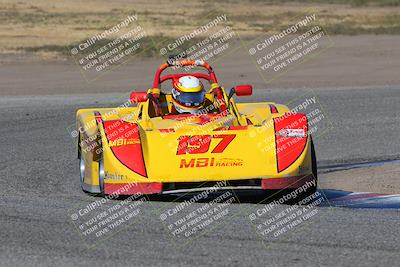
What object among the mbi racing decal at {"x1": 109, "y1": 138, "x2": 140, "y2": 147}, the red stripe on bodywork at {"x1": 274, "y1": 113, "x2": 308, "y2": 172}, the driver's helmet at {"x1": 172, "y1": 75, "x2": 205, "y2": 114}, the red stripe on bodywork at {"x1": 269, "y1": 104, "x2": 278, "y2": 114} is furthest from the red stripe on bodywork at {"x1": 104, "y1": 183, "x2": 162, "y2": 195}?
the red stripe on bodywork at {"x1": 269, "y1": 104, "x2": 278, "y2": 114}

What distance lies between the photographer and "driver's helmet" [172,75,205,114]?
520 inches

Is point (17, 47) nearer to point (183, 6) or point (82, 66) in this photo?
point (82, 66)

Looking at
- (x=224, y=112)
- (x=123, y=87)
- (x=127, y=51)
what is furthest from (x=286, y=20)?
(x=224, y=112)

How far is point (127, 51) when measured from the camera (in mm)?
30953

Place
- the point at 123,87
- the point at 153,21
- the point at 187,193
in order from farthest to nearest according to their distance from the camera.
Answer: the point at 153,21 < the point at 123,87 < the point at 187,193

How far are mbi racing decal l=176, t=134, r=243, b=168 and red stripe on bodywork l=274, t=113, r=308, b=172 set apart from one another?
0.44 meters

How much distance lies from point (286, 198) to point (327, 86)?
46.0 feet

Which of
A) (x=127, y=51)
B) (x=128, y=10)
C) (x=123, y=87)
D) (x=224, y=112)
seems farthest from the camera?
(x=128, y=10)

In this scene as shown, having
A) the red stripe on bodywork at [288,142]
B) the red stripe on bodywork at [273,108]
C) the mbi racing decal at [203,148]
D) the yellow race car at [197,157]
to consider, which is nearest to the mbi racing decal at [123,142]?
the yellow race car at [197,157]

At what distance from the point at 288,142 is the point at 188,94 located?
2139mm

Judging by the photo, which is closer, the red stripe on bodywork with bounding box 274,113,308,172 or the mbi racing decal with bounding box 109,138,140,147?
the red stripe on bodywork with bounding box 274,113,308,172

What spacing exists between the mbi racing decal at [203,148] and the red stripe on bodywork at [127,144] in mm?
411

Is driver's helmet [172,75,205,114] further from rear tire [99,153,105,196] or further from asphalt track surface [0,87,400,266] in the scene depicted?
rear tire [99,153,105,196]

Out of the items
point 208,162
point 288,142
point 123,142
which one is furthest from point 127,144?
point 288,142
